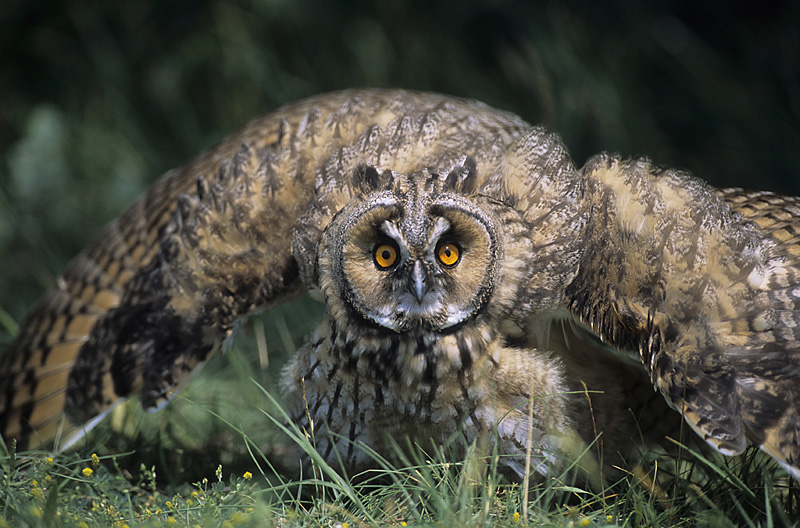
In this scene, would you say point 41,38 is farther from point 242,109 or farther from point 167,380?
point 167,380

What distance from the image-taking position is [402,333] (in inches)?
77.7

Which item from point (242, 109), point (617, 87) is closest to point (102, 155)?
point (242, 109)

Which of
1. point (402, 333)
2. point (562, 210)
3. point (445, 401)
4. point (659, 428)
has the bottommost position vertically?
point (659, 428)

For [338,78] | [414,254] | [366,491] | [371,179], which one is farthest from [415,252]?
[338,78]

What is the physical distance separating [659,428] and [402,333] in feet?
2.68

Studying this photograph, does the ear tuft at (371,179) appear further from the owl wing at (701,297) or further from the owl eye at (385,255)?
the owl wing at (701,297)

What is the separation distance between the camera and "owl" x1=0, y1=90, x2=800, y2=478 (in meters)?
1.76

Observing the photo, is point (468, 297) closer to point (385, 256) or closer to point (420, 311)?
point (420, 311)

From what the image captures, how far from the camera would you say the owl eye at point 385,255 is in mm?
1904

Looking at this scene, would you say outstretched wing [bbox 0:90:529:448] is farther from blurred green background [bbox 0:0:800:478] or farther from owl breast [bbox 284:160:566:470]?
blurred green background [bbox 0:0:800:478]

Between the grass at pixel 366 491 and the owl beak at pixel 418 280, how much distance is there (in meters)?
0.40

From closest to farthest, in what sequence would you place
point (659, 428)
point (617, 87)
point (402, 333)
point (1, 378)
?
1. point (402, 333)
2. point (659, 428)
3. point (1, 378)
4. point (617, 87)

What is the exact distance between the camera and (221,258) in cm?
224

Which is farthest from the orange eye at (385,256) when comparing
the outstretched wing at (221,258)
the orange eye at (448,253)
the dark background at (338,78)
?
the dark background at (338,78)
